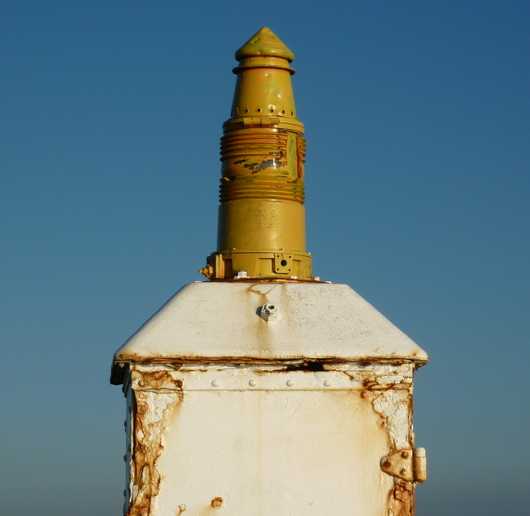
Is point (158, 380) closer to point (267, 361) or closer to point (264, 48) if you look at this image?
point (267, 361)

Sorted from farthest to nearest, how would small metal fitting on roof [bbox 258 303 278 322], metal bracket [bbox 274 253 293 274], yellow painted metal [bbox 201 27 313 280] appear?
yellow painted metal [bbox 201 27 313 280]
metal bracket [bbox 274 253 293 274]
small metal fitting on roof [bbox 258 303 278 322]

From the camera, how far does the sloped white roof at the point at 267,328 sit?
17516 mm

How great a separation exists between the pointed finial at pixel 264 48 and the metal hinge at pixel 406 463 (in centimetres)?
504

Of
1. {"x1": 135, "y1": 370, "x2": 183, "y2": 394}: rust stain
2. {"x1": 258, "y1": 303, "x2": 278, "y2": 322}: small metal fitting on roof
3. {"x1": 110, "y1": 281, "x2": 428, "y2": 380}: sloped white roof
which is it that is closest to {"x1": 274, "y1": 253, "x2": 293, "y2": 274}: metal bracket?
{"x1": 110, "y1": 281, "x2": 428, "y2": 380}: sloped white roof

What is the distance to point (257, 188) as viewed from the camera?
19.1m

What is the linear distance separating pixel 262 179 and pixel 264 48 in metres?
1.59

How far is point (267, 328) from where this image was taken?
1788cm

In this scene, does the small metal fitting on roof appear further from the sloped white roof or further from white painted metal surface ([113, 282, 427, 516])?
white painted metal surface ([113, 282, 427, 516])

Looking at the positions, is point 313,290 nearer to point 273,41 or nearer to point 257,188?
point 257,188

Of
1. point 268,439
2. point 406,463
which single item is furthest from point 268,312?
point 406,463

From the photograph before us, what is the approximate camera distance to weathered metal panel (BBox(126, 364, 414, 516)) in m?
17.3

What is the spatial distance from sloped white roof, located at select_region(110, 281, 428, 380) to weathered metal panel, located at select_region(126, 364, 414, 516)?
0.56ft

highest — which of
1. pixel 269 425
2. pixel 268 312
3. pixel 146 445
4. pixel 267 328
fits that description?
pixel 268 312

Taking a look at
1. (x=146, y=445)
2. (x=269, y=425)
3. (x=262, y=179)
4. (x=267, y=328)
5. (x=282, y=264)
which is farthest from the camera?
(x=262, y=179)
